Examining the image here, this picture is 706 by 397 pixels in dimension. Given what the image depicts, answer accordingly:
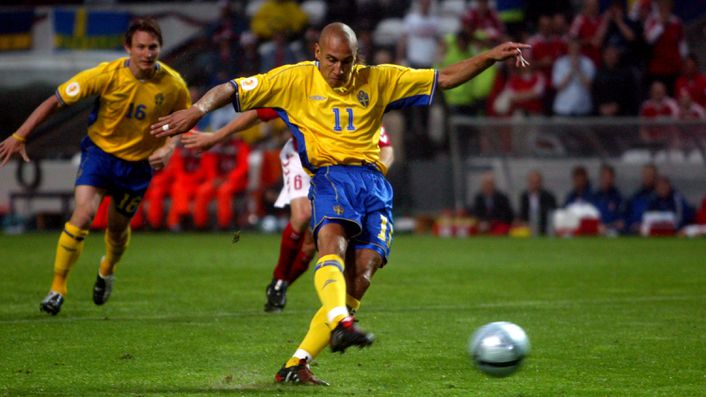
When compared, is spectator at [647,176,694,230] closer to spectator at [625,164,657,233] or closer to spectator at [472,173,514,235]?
spectator at [625,164,657,233]

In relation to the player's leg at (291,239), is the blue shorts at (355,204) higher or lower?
higher

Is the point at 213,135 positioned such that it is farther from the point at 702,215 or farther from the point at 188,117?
the point at 702,215

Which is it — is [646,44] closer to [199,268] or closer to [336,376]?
[199,268]

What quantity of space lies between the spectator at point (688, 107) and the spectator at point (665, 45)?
3.03 feet

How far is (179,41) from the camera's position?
25297 millimetres

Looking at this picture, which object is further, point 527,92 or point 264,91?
point 527,92

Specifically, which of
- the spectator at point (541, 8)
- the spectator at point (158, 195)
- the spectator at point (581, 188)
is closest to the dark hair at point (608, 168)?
the spectator at point (581, 188)

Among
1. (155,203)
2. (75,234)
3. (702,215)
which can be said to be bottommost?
(702,215)

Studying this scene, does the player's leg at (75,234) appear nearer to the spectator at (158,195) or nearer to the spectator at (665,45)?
the spectator at (158,195)

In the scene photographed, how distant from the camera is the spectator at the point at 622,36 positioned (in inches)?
835

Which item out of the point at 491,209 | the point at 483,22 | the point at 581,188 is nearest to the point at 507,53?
the point at 581,188

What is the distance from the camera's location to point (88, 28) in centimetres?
2486

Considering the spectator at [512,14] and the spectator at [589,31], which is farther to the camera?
the spectator at [512,14]

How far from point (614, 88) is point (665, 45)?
1.19 metres
